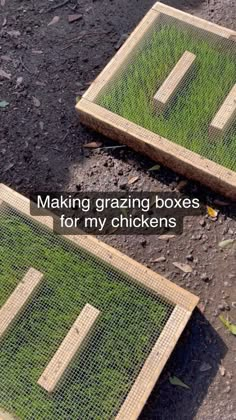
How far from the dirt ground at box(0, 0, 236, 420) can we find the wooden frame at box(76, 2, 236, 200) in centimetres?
12

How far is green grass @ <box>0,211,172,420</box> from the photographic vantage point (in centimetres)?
234

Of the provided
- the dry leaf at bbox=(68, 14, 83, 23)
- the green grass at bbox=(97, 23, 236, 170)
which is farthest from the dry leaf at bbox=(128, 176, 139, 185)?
the dry leaf at bbox=(68, 14, 83, 23)

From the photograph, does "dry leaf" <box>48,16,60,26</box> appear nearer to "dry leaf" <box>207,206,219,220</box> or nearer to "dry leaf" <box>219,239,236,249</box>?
"dry leaf" <box>207,206,219,220</box>

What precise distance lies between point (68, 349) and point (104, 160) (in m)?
1.32

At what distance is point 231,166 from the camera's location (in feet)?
9.40

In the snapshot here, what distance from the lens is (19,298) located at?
254 cm

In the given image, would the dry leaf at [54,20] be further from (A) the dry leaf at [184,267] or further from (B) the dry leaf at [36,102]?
(A) the dry leaf at [184,267]

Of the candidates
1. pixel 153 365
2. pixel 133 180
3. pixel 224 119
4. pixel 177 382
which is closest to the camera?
pixel 153 365

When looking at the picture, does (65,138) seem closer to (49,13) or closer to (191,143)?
(191,143)

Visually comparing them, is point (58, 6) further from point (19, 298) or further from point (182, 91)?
point (19, 298)

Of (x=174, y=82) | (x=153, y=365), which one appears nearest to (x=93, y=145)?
(x=174, y=82)

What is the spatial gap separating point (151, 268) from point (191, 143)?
32.3 inches

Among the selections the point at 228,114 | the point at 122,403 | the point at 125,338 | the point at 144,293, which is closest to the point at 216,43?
the point at 228,114

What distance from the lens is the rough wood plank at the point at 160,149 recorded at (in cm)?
281
